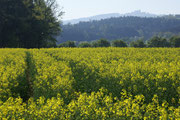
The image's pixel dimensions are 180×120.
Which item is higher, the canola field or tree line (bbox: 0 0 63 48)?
tree line (bbox: 0 0 63 48)

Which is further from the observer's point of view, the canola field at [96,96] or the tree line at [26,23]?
the tree line at [26,23]

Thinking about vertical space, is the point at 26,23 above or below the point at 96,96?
above

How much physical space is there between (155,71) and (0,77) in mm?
6951

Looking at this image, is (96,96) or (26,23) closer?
(96,96)

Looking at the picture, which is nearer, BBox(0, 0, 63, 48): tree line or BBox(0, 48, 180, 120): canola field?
BBox(0, 48, 180, 120): canola field

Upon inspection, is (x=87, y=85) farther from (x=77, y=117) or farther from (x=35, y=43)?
(x=35, y=43)

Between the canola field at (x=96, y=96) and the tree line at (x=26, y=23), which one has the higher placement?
the tree line at (x=26, y=23)

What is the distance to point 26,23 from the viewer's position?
150 feet

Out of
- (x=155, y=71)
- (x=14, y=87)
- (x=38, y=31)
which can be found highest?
(x=38, y=31)

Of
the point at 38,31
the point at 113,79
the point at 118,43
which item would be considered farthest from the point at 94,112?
the point at 118,43

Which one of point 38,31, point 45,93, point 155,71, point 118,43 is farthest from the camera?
point 118,43

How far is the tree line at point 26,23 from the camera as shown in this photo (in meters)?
45.7

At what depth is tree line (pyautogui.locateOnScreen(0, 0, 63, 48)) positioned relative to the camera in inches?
1800

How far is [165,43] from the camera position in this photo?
245ft
